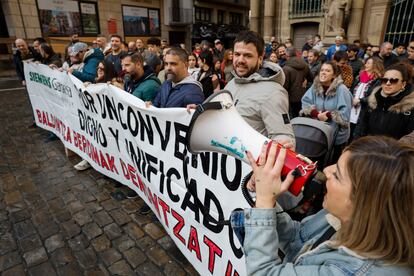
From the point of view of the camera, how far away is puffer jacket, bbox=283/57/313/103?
4977mm

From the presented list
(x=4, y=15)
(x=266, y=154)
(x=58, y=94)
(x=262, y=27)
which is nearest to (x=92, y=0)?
(x=4, y=15)

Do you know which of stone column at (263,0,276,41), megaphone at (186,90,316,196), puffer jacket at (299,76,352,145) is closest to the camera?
megaphone at (186,90,316,196)

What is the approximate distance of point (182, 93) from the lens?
2648 mm

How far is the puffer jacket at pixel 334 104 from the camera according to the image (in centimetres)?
328

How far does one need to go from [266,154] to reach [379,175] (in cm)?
34

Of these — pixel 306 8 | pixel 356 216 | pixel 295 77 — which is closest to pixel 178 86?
pixel 356 216

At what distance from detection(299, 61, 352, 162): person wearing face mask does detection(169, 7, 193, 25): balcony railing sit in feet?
70.9

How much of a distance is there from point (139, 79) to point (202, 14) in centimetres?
2835

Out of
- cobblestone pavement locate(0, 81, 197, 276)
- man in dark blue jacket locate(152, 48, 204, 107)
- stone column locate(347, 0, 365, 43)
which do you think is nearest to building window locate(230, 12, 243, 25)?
stone column locate(347, 0, 365, 43)

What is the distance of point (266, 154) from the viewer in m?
0.95

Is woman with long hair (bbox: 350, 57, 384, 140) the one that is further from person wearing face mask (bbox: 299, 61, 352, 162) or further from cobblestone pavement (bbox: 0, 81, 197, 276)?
cobblestone pavement (bbox: 0, 81, 197, 276)

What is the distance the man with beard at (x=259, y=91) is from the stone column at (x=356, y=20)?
1455cm

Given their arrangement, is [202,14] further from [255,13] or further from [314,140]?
[314,140]

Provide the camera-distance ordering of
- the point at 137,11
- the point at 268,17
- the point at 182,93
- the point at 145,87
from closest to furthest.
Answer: the point at 182,93
the point at 145,87
the point at 268,17
the point at 137,11
